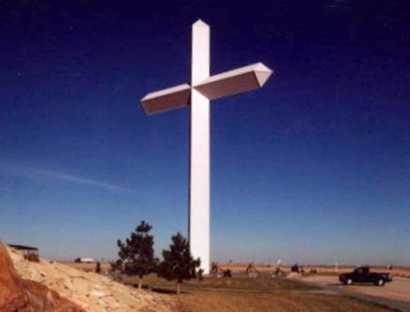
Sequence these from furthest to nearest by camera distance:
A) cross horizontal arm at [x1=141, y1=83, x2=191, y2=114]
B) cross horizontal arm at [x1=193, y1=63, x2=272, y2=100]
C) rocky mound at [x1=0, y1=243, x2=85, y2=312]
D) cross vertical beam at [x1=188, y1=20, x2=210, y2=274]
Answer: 1. cross horizontal arm at [x1=141, y1=83, x2=191, y2=114]
2. cross vertical beam at [x1=188, y1=20, x2=210, y2=274]
3. cross horizontal arm at [x1=193, y1=63, x2=272, y2=100]
4. rocky mound at [x1=0, y1=243, x2=85, y2=312]

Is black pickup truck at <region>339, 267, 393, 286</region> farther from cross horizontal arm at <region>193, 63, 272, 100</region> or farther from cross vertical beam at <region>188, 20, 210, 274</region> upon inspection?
cross horizontal arm at <region>193, 63, 272, 100</region>

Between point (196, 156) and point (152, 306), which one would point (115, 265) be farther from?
point (152, 306)

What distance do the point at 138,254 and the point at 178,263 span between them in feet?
9.55

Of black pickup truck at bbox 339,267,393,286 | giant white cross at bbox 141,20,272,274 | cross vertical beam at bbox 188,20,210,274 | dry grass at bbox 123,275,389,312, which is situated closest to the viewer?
dry grass at bbox 123,275,389,312

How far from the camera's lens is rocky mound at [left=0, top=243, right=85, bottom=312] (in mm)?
9141

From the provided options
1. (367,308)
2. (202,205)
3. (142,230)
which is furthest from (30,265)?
(367,308)

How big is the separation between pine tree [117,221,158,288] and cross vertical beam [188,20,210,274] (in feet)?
9.13

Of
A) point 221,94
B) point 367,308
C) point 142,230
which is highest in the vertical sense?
A: point 221,94

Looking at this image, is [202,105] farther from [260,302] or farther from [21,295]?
[21,295]

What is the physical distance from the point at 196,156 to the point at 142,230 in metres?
5.18

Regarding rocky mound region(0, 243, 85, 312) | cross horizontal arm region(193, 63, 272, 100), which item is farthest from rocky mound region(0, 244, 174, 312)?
cross horizontal arm region(193, 63, 272, 100)

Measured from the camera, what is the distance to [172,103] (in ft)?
84.6

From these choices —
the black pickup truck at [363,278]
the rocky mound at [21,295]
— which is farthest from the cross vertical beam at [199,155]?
the black pickup truck at [363,278]

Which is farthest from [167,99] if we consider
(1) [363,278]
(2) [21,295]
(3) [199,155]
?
(1) [363,278]
